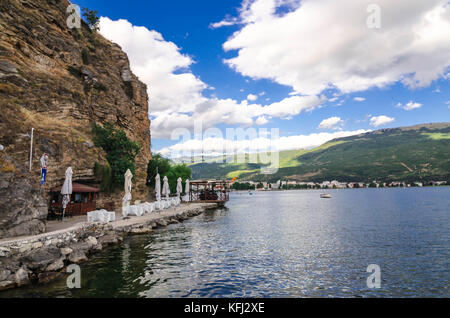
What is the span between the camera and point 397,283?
39.9ft

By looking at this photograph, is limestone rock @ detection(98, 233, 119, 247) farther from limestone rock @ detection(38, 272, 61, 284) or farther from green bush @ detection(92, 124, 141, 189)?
green bush @ detection(92, 124, 141, 189)

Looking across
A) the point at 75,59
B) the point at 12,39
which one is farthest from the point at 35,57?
the point at 75,59

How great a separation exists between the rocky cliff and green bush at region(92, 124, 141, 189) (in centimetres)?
153

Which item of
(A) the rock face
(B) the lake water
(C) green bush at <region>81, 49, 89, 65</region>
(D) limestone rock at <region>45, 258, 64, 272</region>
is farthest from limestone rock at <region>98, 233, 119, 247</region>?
(C) green bush at <region>81, 49, 89, 65</region>

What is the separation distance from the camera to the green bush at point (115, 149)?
33.8m

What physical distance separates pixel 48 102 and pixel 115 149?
31.4 feet

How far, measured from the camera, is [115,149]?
35531 millimetres

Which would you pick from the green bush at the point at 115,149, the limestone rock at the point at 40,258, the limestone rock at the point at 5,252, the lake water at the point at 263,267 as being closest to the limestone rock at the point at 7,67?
the green bush at the point at 115,149

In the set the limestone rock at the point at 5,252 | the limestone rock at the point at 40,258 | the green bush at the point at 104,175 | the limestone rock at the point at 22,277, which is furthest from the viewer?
the green bush at the point at 104,175

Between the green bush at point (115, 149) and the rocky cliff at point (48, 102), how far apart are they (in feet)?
5.02

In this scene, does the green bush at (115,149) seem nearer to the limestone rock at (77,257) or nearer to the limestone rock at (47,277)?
the limestone rock at (77,257)

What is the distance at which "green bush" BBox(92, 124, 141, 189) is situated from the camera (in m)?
33.8

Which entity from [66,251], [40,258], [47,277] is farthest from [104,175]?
[47,277]
